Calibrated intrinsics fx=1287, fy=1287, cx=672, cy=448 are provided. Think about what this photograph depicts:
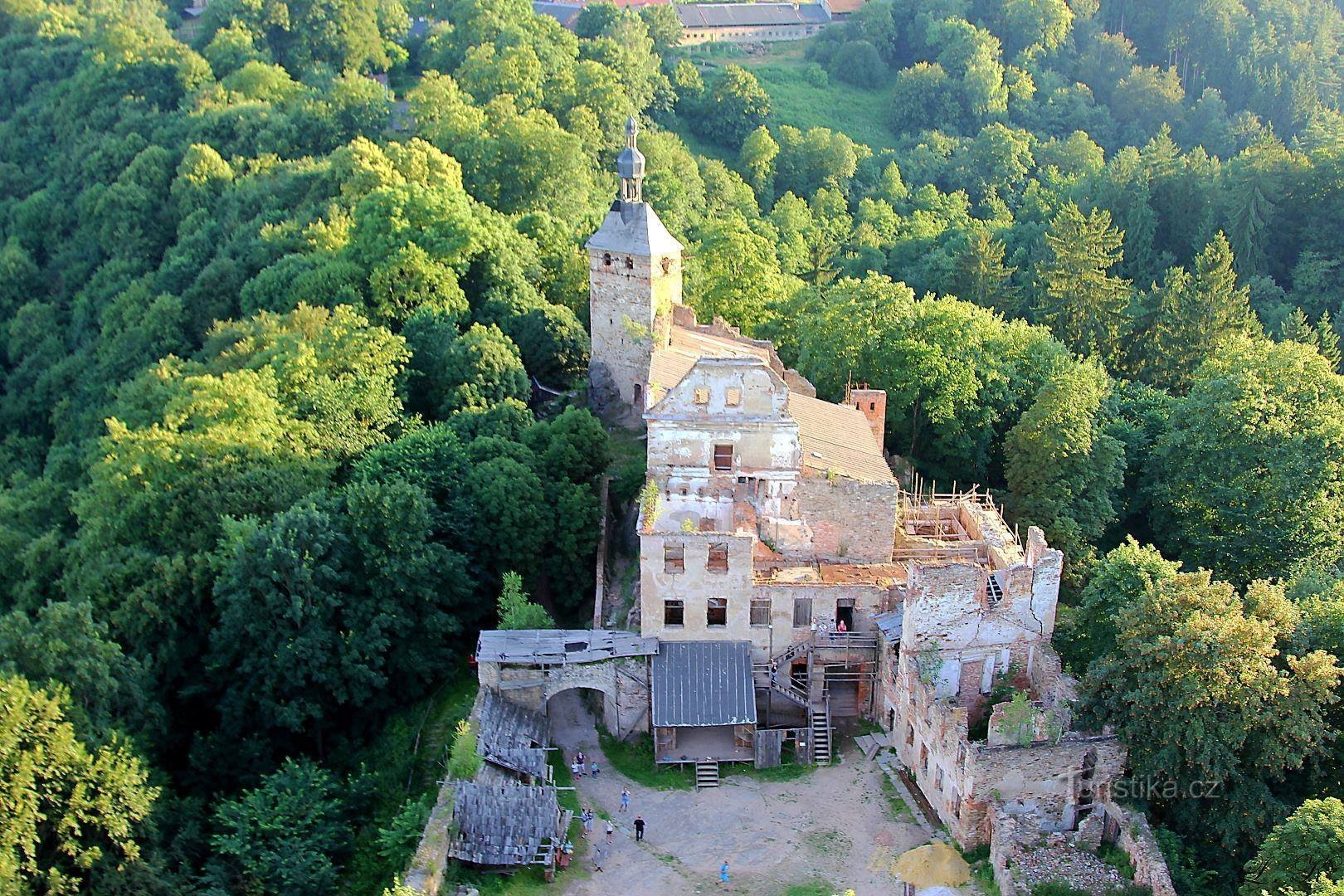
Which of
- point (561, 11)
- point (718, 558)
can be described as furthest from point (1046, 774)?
point (561, 11)

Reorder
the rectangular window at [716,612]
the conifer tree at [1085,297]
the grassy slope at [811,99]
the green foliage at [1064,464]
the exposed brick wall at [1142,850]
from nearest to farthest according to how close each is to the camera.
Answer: the exposed brick wall at [1142,850] → the rectangular window at [716,612] → the green foliage at [1064,464] → the conifer tree at [1085,297] → the grassy slope at [811,99]

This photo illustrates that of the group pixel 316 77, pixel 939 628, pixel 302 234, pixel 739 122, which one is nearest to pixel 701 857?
pixel 939 628

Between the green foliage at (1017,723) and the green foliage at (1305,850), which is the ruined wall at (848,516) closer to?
the green foliage at (1017,723)

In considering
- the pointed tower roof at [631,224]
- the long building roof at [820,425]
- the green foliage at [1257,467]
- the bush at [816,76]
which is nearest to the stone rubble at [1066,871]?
the long building roof at [820,425]

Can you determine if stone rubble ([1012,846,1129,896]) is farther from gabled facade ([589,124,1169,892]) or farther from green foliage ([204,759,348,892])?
green foliage ([204,759,348,892])

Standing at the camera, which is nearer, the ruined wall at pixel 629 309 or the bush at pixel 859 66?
the ruined wall at pixel 629 309

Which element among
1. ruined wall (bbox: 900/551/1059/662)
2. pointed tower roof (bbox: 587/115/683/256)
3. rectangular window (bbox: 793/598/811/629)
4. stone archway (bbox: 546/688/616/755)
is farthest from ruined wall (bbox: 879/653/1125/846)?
pointed tower roof (bbox: 587/115/683/256)

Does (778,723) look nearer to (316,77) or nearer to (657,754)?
(657,754)
